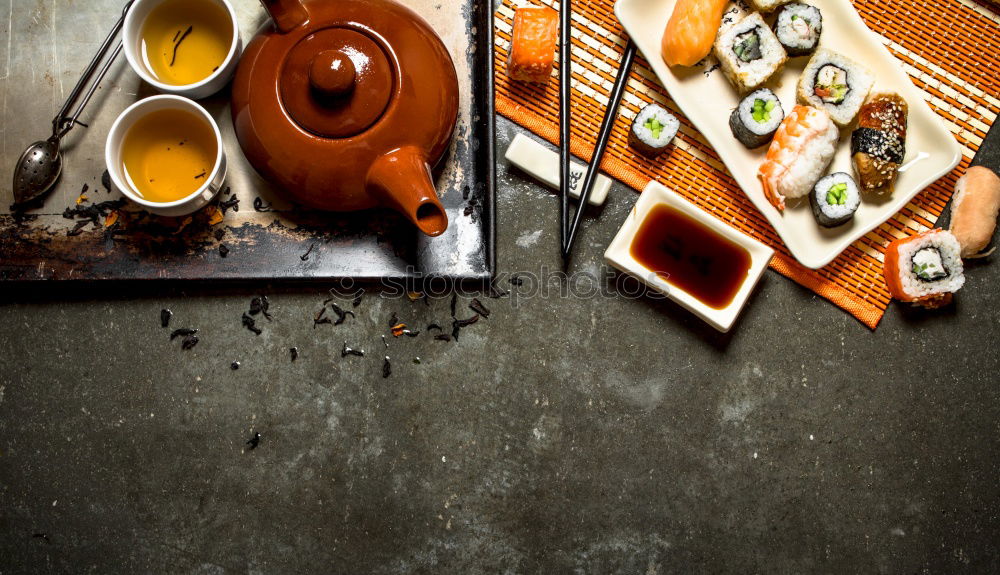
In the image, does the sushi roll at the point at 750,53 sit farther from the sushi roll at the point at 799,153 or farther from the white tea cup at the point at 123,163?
the white tea cup at the point at 123,163

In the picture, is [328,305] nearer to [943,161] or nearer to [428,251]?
[428,251]

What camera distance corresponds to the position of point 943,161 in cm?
169

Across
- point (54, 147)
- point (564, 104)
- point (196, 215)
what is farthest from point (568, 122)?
point (54, 147)

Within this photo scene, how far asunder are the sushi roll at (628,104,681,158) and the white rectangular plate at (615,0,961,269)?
0.05 m

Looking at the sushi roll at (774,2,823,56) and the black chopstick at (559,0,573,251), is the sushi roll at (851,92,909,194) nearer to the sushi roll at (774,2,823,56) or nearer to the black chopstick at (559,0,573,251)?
the sushi roll at (774,2,823,56)

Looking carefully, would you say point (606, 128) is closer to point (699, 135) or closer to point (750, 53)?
point (699, 135)

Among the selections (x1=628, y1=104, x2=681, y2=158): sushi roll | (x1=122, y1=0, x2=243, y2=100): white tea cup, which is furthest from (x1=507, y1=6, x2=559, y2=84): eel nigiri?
(x1=122, y1=0, x2=243, y2=100): white tea cup

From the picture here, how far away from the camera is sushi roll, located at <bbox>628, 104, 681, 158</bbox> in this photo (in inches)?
66.8

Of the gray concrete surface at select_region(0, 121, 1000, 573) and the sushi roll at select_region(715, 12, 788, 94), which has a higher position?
the sushi roll at select_region(715, 12, 788, 94)

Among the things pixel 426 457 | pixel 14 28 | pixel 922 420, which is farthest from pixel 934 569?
pixel 14 28

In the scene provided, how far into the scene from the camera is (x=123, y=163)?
1.52 m

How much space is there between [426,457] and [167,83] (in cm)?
116

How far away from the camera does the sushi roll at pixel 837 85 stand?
169cm

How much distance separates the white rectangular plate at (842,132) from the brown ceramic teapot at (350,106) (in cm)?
61
